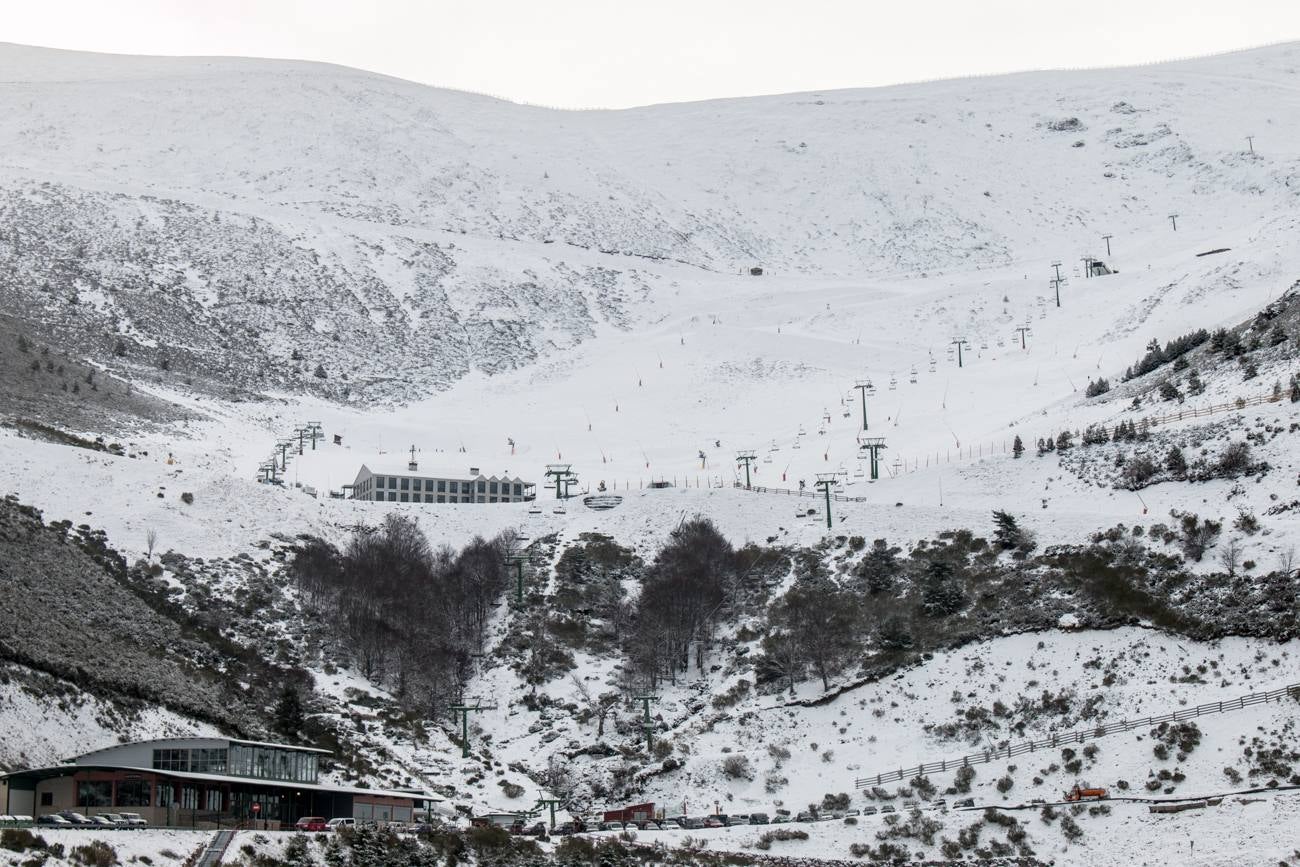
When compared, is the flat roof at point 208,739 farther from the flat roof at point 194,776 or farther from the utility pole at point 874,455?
the utility pole at point 874,455

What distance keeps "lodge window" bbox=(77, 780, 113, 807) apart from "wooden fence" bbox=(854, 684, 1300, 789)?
95.1 ft

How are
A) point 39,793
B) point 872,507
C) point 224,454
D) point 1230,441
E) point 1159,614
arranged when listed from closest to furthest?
1. point 39,793
2. point 1159,614
3. point 1230,441
4. point 872,507
5. point 224,454

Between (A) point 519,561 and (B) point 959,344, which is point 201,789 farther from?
(B) point 959,344

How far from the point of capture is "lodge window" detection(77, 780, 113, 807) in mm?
48656

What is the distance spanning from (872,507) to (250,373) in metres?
64.8

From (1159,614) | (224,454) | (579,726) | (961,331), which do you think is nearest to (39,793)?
(579,726)

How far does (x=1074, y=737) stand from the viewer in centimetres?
6066

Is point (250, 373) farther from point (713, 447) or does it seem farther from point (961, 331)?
point (961, 331)

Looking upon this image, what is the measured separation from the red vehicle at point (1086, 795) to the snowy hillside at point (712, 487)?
107cm

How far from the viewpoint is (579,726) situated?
71750 mm

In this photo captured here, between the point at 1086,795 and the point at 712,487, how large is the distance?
42886mm

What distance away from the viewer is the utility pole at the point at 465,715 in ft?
227

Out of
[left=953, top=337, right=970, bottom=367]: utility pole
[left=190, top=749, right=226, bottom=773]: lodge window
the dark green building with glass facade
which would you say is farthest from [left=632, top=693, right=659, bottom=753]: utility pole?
[left=953, top=337, right=970, bottom=367]: utility pole

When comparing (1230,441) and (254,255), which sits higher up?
(254,255)
